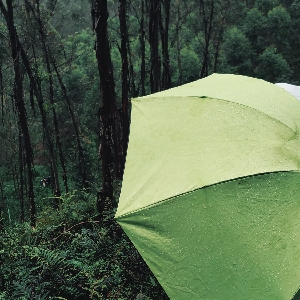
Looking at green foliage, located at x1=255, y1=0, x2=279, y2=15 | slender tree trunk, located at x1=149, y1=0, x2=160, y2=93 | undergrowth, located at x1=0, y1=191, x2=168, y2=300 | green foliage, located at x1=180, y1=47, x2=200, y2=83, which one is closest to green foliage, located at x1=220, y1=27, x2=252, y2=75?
green foliage, located at x1=180, y1=47, x2=200, y2=83

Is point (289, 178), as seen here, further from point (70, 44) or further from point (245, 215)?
point (70, 44)

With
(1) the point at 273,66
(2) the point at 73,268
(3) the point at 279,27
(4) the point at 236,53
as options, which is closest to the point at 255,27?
(3) the point at 279,27

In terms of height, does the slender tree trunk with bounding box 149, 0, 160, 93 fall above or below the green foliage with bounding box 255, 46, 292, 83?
above

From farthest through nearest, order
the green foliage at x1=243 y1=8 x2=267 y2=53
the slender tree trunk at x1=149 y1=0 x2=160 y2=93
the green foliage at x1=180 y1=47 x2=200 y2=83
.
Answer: the green foliage at x1=243 y1=8 x2=267 y2=53
the green foliage at x1=180 y1=47 x2=200 y2=83
the slender tree trunk at x1=149 y1=0 x2=160 y2=93

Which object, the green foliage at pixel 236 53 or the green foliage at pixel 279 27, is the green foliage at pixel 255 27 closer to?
the green foliage at pixel 279 27

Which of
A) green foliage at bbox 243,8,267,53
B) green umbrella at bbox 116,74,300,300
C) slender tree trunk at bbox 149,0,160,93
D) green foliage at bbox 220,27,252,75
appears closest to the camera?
green umbrella at bbox 116,74,300,300

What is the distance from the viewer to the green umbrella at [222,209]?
156 cm

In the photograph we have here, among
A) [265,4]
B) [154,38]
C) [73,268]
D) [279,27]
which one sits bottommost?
[73,268]

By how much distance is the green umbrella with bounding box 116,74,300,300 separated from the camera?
1.56m

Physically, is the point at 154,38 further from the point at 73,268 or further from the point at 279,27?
the point at 279,27

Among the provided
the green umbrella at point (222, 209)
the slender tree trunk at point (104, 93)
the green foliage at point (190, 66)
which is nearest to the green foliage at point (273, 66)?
the green foliage at point (190, 66)

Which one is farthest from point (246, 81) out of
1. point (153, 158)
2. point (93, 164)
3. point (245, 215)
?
point (93, 164)

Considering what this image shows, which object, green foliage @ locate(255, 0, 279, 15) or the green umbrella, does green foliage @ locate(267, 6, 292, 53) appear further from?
the green umbrella

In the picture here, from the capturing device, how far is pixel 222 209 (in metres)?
1.59
